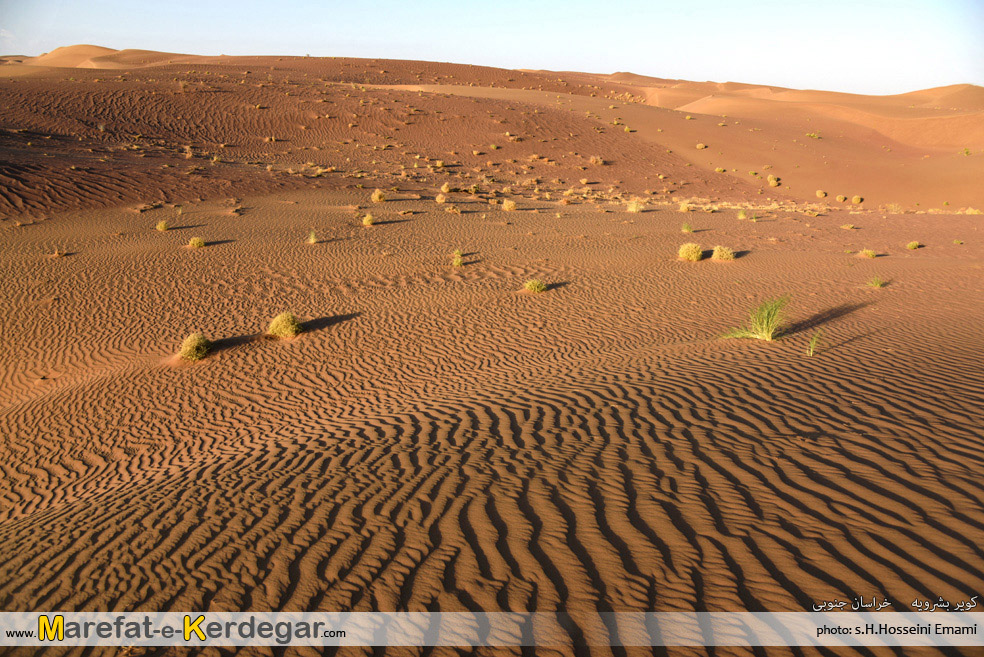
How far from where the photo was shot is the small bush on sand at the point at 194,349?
10.7 metres

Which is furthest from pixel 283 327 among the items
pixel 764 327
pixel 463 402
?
pixel 764 327

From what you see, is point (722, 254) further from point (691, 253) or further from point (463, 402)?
point (463, 402)

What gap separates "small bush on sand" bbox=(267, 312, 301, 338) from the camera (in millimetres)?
11773

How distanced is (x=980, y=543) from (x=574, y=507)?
275 cm

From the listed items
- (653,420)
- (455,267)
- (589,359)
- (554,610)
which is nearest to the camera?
(554,610)

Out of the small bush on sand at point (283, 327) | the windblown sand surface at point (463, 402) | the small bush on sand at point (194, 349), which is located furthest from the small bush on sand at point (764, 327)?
the small bush on sand at point (194, 349)

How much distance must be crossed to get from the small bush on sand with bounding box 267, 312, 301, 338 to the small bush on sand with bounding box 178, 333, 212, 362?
1399 millimetres

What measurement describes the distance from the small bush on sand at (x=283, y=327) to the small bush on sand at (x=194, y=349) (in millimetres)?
1399

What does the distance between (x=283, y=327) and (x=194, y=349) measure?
1.78m

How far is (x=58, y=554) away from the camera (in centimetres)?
434

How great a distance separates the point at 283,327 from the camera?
1179cm

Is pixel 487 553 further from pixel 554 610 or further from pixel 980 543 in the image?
pixel 980 543

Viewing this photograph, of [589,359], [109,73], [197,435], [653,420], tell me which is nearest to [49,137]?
[109,73]

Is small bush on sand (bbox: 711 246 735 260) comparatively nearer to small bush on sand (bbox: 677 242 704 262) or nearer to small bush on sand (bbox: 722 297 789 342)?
small bush on sand (bbox: 677 242 704 262)
